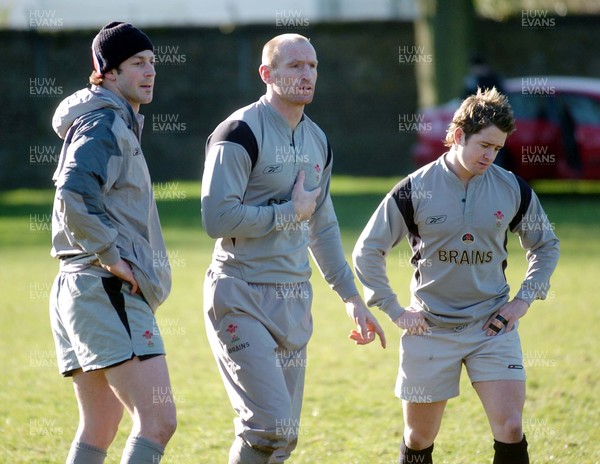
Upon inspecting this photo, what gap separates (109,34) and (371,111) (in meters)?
21.3

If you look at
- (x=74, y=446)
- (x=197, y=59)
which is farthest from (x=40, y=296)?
(x=197, y=59)

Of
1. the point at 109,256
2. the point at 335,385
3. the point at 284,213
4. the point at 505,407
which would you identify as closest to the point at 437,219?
the point at 284,213

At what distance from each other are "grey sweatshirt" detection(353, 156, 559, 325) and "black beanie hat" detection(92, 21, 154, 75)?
1444 millimetres

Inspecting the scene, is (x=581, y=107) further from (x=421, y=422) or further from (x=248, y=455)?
(x=248, y=455)

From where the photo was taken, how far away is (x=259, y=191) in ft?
16.2

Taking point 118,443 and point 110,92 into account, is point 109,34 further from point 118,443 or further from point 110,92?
point 118,443

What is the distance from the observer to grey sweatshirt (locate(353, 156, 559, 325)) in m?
5.21

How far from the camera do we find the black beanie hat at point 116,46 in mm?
4633

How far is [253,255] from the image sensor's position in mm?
4887

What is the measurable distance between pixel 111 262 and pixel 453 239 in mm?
1716

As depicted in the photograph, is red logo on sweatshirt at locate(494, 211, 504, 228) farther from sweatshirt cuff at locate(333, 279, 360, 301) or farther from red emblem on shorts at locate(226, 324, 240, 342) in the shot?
red emblem on shorts at locate(226, 324, 240, 342)

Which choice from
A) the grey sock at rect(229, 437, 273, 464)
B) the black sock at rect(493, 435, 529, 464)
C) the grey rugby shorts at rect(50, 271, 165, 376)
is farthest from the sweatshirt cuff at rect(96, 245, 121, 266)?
the black sock at rect(493, 435, 529, 464)

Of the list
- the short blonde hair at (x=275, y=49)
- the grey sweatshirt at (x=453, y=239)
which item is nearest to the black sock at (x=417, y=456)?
the grey sweatshirt at (x=453, y=239)

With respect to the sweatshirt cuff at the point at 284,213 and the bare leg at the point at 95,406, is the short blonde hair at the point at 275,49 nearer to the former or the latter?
the sweatshirt cuff at the point at 284,213
